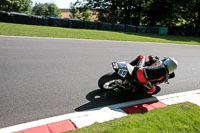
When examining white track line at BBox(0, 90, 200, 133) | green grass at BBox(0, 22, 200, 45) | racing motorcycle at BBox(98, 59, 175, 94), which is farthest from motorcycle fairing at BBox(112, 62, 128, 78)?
green grass at BBox(0, 22, 200, 45)

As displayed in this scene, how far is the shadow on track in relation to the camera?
3973 millimetres

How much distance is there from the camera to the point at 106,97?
14.5 ft

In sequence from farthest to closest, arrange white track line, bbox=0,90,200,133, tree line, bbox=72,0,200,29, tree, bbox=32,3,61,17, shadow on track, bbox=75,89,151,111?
tree, bbox=32,3,61,17 < tree line, bbox=72,0,200,29 < shadow on track, bbox=75,89,151,111 < white track line, bbox=0,90,200,133

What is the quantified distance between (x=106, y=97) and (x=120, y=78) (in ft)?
1.97

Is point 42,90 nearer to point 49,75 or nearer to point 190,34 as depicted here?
point 49,75

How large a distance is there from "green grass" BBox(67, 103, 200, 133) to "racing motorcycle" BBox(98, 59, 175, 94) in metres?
0.90

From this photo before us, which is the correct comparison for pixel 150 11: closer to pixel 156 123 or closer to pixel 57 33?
pixel 57 33

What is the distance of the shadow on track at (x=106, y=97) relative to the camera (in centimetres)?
397

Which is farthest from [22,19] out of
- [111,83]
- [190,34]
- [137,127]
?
[190,34]

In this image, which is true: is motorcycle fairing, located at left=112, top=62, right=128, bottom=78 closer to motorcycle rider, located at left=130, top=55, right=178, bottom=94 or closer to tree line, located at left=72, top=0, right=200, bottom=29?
motorcycle rider, located at left=130, top=55, right=178, bottom=94

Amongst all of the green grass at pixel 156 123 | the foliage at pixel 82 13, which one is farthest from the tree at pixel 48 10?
the green grass at pixel 156 123

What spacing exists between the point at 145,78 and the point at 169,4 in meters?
34.7

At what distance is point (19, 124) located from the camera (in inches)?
120

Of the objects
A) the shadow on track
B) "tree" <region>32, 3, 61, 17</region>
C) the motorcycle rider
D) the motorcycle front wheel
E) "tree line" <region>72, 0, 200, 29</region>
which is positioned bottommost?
the shadow on track
